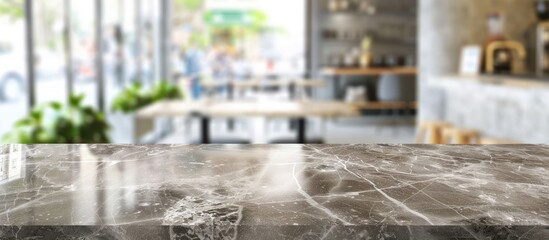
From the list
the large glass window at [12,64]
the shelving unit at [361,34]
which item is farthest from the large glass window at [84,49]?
the shelving unit at [361,34]

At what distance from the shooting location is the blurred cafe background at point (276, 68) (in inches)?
203

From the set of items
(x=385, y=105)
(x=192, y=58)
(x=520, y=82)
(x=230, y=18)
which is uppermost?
(x=230, y=18)

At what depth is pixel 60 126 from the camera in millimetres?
5305

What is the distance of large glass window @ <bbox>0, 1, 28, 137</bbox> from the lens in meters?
4.70

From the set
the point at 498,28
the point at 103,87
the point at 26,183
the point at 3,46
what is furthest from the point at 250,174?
the point at 103,87

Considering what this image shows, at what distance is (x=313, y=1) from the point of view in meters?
12.0

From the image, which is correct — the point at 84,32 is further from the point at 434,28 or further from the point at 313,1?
the point at 313,1

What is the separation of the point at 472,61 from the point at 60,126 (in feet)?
12.2

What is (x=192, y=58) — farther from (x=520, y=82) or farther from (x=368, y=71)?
(x=520, y=82)

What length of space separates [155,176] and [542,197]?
2.61 ft

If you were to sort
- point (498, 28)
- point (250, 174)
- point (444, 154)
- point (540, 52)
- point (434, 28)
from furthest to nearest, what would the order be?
point (434, 28) → point (540, 52) → point (498, 28) → point (444, 154) → point (250, 174)

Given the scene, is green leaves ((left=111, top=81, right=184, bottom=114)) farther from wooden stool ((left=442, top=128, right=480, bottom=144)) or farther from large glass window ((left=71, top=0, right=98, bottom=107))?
wooden stool ((left=442, top=128, right=480, bottom=144))

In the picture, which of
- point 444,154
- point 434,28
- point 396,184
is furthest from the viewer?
point 434,28

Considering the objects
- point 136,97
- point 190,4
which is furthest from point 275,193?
point 190,4
